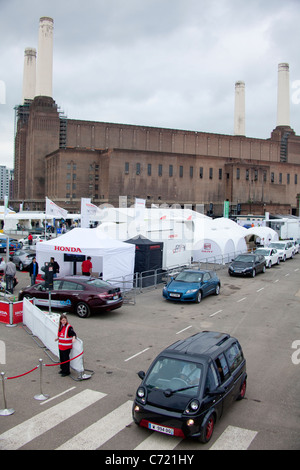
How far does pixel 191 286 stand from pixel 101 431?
11.7 metres

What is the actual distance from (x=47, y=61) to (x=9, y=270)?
289 ft

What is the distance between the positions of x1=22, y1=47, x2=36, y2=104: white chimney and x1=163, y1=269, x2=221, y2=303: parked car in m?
111

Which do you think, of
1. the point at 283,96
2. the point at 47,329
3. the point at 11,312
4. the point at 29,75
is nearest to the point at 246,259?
the point at 11,312

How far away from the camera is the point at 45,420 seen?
7660 mm

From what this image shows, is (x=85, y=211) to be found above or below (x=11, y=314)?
above

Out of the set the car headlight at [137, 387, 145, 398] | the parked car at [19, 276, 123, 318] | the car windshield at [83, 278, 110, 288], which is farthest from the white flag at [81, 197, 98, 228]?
the car headlight at [137, 387, 145, 398]

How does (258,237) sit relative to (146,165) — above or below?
below

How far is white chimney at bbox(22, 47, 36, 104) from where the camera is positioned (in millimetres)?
118312

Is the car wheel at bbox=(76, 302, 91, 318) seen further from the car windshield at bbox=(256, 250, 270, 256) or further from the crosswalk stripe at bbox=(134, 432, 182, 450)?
the car windshield at bbox=(256, 250, 270, 256)

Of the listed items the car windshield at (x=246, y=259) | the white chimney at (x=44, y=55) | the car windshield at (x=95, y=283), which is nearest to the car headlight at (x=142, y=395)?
the car windshield at (x=95, y=283)

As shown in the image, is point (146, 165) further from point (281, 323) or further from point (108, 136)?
point (281, 323)

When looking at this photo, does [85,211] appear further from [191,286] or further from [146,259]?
[191,286]
